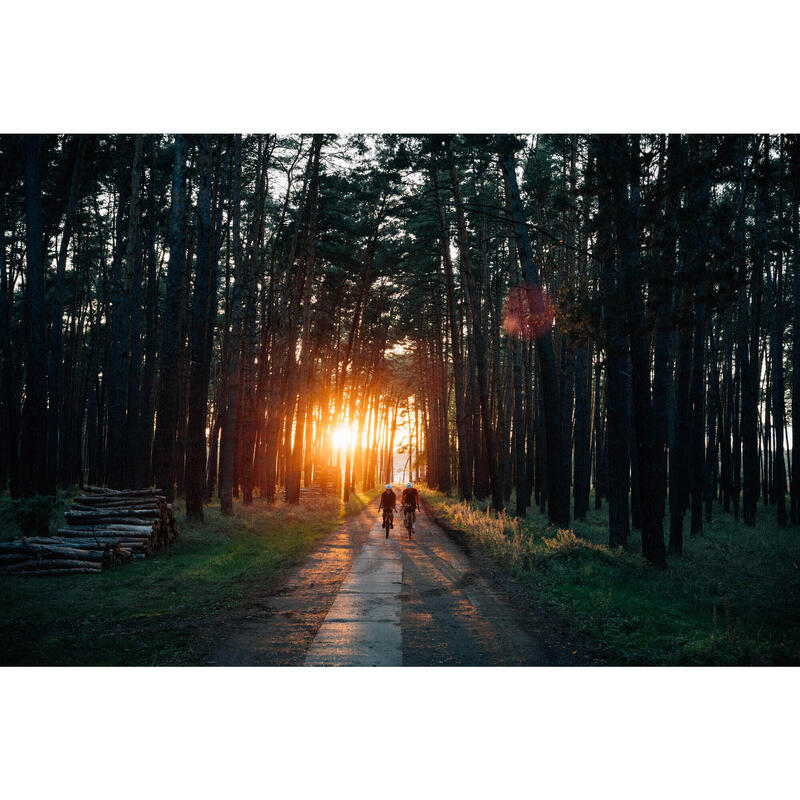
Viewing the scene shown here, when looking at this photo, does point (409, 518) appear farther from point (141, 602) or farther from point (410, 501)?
point (141, 602)

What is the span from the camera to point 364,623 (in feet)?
22.9

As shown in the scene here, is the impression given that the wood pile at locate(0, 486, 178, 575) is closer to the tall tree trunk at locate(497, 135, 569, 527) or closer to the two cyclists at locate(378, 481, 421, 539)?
the two cyclists at locate(378, 481, 421, 539)

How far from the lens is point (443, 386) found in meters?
37.9

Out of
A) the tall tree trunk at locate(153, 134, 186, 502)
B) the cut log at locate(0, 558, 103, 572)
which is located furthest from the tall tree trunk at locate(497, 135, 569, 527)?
the cut log at locate(0, 558, 103, 572)

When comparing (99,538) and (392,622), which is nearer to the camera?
(392,622)

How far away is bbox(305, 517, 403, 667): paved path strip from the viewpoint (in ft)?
18.6

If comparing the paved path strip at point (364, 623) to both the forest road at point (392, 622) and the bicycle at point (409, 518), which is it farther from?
the bicycle at point (409, 518)

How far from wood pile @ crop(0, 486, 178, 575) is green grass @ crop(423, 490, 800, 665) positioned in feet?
25.2

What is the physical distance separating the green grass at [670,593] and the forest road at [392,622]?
0.58 meters

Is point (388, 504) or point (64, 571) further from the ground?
point (388, 504)

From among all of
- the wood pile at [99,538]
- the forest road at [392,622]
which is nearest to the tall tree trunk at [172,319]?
the wood pile at [99,538]

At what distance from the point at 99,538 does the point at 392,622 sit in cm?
687

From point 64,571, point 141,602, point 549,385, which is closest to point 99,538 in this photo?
point 64,571

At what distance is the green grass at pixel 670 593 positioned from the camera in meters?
6.04
